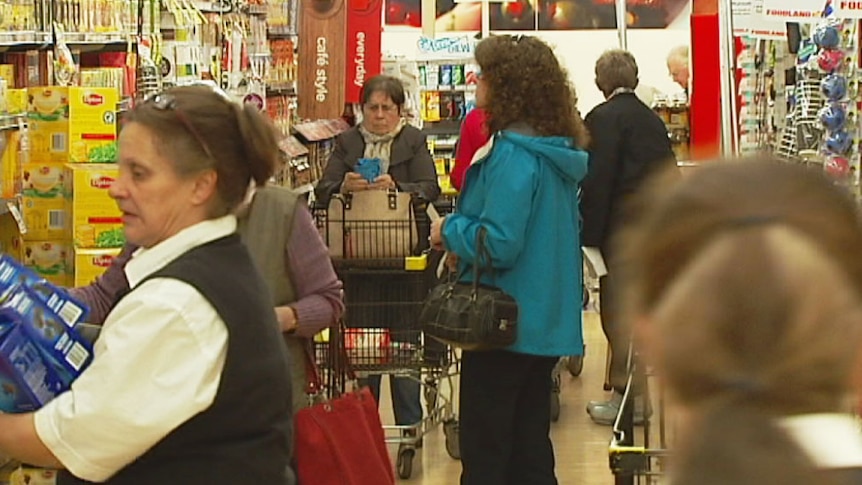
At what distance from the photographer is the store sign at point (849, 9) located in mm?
4039

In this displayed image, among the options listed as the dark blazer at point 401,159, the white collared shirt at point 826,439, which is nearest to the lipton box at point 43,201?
the dark blazer at point 401,159

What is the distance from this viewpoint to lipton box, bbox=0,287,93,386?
257 centimetres

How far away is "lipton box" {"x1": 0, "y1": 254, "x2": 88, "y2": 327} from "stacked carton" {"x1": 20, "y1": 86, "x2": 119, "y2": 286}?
80.3 inches

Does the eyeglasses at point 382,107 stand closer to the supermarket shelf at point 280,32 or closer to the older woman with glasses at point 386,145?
the older woman with glasses at point 386,145

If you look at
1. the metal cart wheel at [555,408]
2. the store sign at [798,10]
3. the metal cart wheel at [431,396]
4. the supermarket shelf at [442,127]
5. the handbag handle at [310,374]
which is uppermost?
the supermarket shelf at [442,127]

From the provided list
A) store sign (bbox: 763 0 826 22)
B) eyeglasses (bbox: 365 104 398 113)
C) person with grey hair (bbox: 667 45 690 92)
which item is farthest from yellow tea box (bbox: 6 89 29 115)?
person with grey hair (bbox: 667 45 690 92)

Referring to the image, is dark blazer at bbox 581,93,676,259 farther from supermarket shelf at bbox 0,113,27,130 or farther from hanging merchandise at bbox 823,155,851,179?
supermarket shelf at bbox 0,113,27,130

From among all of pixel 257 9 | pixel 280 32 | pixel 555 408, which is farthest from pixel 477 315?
pixel 280 32

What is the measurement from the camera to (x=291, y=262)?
3.96 m

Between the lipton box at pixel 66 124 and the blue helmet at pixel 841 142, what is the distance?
7.39 ft

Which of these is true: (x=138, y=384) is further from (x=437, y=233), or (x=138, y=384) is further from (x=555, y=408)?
(x=555, y=408)

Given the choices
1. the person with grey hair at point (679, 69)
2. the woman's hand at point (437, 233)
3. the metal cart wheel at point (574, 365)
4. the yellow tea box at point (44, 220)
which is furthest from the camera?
the person with grey hair at point (679, 69)

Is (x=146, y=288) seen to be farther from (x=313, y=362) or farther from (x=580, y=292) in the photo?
(x=580, y=292)

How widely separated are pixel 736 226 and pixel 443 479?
574 cm
